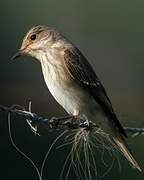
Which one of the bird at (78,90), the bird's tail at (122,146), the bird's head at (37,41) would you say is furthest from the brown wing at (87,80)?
the bird's head at (37,41)

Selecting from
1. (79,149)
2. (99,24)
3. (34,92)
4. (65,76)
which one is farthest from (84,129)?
(99,24)

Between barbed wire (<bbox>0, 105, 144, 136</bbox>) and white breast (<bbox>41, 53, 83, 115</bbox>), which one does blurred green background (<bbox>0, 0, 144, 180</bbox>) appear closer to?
white breast (<bbox>41, 53, 83, 115</bbox>)

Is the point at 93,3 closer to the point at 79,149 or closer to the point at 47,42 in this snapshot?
the point at 47,42

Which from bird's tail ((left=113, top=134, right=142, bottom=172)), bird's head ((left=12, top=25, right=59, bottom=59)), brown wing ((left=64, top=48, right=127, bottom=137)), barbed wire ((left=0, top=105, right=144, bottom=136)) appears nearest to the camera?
barbed wire ((left=0, top=105, right=144, bottom=136))

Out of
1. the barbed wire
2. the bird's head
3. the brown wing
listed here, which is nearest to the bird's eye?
the bird's head

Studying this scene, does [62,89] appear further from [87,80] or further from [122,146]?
[122,146]
